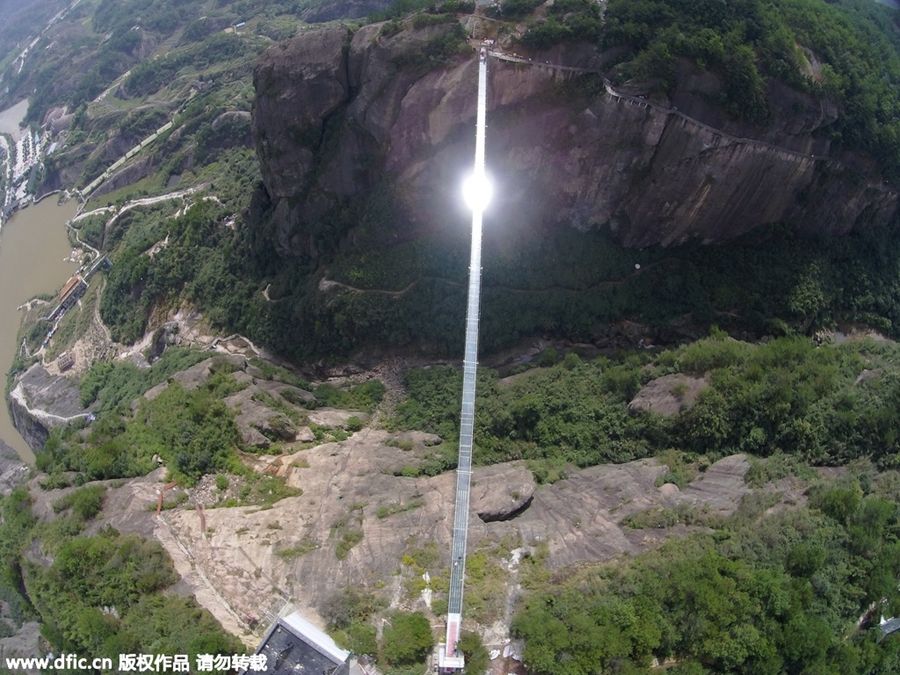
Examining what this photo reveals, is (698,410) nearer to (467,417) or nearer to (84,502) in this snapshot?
(467,417)

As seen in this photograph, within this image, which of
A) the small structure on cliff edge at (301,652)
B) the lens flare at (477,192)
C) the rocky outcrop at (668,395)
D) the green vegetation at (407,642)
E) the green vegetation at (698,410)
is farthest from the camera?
the lens flare at (477,192)

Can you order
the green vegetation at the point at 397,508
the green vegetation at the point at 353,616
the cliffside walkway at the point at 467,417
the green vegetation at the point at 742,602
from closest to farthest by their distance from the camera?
the green vegetation at the point at 742,602 → the green vegetation at the point at 353,616 → the cliffside walkway at the point at 467,417 → the green vegetation at the point at 397,508

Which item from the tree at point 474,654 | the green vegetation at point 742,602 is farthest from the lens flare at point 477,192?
the tree at point 474,654

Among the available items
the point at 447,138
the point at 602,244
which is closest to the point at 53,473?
the point at 447,138

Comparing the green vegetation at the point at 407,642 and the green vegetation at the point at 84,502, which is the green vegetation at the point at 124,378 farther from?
the green vegetation at the point at 407,642

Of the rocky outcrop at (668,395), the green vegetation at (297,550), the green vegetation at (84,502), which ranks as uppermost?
the rocky outcrop at (668,395)

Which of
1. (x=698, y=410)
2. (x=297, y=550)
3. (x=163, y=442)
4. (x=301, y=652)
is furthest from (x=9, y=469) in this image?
(x=698, y=410)
